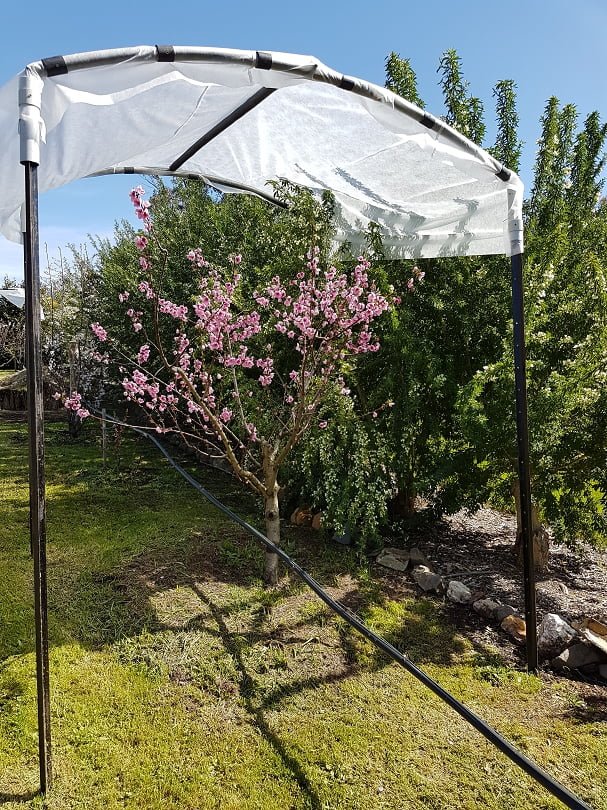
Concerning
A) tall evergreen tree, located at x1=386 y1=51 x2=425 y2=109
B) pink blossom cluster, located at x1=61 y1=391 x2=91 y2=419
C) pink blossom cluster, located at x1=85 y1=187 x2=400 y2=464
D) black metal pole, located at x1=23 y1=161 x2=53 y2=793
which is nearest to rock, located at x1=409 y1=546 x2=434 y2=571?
pink blossom cluster, located at x1=85 y1=187 x2=400 y2=464

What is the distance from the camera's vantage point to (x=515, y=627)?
3176 millimetres

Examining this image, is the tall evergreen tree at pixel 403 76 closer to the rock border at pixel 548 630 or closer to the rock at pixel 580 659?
the rock border at pixel 548 630

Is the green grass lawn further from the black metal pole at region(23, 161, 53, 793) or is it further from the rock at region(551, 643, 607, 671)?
the black metal pole at region(23, 161, 53, 793)

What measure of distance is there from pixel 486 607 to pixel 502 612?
96 mm

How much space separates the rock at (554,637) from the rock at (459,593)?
1.79 feet

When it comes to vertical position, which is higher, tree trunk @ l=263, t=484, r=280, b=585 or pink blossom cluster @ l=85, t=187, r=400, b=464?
pink blossom cluster @ l=85, t=187, r=400, b=464

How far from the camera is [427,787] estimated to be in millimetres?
2059

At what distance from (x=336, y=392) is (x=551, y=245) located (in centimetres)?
186

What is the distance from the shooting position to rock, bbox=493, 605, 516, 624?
3.31 metres

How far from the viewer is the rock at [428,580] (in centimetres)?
372

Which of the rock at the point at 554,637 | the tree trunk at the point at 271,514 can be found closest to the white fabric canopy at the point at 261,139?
the tree trunk at the point at 271,514

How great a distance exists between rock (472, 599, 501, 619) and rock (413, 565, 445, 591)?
1.00 ft

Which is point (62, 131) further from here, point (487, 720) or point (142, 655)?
point (487, 720)

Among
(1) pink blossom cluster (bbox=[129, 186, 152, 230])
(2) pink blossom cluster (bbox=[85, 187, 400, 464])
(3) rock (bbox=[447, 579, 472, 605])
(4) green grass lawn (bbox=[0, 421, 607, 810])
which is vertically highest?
(1) pink blossom cluster (bbox=[129, 186, 152, 230])
